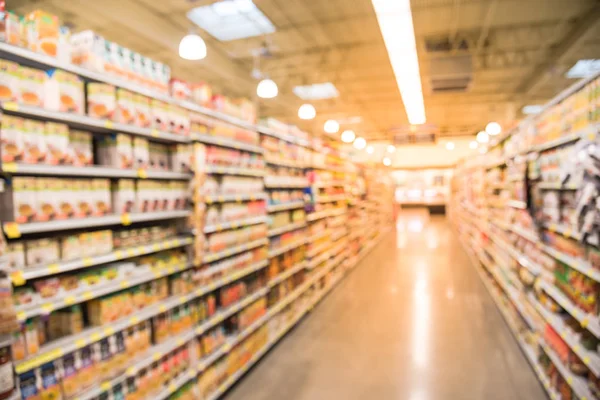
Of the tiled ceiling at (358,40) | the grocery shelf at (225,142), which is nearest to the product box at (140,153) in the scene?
the grocery shelf at (225,142)

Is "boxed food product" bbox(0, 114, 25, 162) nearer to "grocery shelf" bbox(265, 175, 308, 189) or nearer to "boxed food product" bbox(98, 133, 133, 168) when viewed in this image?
"boxed food product" bbox(98, 133, 133, 168)

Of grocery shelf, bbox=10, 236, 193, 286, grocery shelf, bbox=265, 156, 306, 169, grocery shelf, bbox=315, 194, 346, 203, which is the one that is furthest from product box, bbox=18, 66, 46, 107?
grocery shelf, bbox=315, 194, 346, 203

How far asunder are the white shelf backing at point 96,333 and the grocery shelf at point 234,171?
101cm

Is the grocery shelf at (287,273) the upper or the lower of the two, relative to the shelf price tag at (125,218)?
lower

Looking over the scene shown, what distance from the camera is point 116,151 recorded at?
2672mm

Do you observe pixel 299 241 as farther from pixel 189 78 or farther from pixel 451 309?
pixel 189 78

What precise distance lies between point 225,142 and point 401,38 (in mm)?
3426

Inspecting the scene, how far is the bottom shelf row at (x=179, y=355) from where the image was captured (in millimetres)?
2320

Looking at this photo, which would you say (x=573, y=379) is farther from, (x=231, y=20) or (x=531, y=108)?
(x=531, y=108)

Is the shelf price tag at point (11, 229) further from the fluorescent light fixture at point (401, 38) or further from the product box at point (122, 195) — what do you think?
the fluorescent light fixture at point (401, 38)

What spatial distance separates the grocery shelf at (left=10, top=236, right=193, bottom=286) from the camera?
6.61 ft

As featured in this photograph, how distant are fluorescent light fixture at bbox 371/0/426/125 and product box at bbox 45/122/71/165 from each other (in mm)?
3513

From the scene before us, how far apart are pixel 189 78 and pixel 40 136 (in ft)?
25.8

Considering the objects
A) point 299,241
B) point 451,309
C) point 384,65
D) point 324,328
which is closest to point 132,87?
point 299,241
